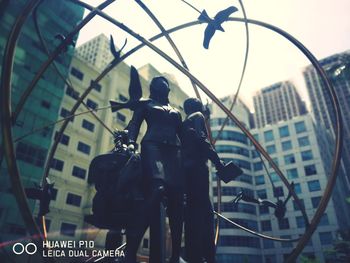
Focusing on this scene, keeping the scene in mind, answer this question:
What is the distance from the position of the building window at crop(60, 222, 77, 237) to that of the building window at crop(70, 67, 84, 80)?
16.9 meters

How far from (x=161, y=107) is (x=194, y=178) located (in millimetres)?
1251

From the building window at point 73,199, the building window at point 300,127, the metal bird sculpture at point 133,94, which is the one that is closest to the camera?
the metal bird sculpture at point 133,94

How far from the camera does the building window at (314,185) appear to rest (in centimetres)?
4675

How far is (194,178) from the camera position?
14.8 ft

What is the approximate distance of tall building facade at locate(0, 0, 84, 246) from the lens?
21.7 m

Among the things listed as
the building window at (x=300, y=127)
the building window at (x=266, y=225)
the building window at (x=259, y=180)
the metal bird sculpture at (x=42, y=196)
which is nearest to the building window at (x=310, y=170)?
the building window at (x=300, y=127)

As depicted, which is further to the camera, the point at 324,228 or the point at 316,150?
the point at 316,150

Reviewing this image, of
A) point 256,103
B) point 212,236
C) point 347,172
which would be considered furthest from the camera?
point 256,103

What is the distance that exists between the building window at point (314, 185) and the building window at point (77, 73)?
3932 centimetres

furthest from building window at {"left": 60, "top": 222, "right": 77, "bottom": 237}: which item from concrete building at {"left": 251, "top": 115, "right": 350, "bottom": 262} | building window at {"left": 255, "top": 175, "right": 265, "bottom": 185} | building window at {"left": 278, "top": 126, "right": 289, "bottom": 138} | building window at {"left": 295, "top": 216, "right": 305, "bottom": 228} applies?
building window at {"left": 278, "top": 126, "right": 289, "bottom": 138}

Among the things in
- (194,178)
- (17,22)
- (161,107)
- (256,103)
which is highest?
(256,103)

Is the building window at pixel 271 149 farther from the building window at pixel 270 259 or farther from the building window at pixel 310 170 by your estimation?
the building window at pixel 270 259

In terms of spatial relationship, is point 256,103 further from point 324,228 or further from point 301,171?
point 324,228

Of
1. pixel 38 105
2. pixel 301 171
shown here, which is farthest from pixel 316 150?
pixel 38 105
